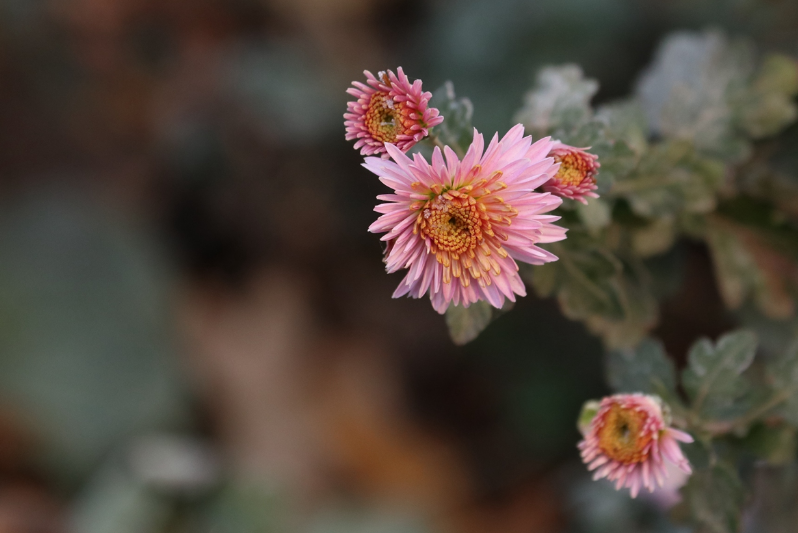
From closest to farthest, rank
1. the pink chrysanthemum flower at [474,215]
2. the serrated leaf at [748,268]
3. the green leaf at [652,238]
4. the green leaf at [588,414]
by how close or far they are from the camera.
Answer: the pink chrysanthemum flower at [474,215] → the green leaf at [588,414] → the green leaf at [652,238] → the serrated leaf at [748,268]

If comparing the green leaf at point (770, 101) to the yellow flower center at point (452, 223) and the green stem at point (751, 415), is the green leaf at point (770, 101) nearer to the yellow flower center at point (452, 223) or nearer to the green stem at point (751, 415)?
the green stem at point (751, 415)

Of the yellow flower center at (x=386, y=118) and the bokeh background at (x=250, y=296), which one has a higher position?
the bokeh background at (x=250, y=296)

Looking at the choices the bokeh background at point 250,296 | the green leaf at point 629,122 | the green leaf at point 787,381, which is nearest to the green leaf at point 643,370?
the green leaf at point 787,381

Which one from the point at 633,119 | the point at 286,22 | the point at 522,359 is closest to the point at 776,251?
Answer: the point at 633,119

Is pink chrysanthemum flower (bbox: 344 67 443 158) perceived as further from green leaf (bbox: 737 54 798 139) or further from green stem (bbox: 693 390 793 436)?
green leaf (bbox: 737 54 798 139)

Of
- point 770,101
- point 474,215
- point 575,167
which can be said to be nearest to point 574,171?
point 575,167

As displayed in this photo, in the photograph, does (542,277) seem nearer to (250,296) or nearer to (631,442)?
(631,442)
